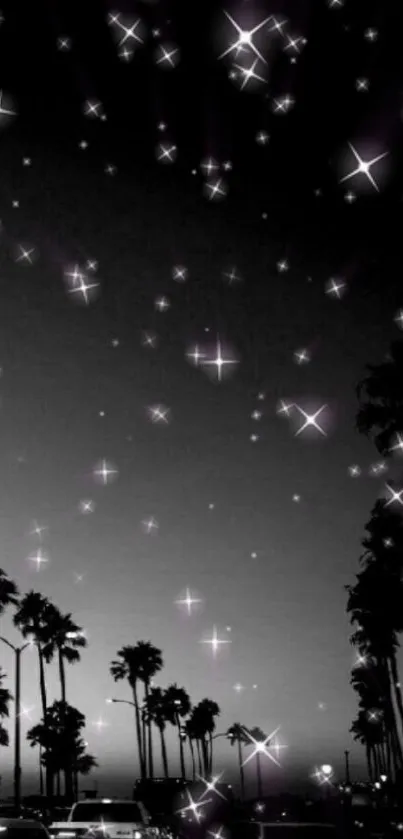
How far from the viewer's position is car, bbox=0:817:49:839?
15.1m

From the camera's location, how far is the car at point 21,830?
15.1 m

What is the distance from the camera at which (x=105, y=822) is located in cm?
1819

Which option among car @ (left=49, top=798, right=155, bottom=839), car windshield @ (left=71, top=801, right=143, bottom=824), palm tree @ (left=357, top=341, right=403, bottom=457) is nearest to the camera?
car @ (left=49, top=798, right=155, bottom=839)

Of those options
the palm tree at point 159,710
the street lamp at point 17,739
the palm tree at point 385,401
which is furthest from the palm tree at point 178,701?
the palm tree at point 385,401

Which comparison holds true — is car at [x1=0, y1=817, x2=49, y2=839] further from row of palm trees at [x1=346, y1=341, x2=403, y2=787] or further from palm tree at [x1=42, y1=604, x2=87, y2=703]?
palm tree at [x1=42, y1=604, x2=87, y2=703]

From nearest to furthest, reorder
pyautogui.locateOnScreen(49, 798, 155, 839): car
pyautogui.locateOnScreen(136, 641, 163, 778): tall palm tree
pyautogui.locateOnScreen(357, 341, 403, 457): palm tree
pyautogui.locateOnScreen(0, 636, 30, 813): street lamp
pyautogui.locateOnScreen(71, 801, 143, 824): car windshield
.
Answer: pyautogui.locateOnScreen(49, 798, 155, 839): car, pyautogui.locateOnScreen(71, 801, 143, 824): car windshield, pyautogui.locateOnScreen(357, 341, 403, 457): palm tree, pyautogui.locateOnScreen(0, 636, 30, 813): street lamp, pyautogui.locateOnScreen(136, 641, 163, 778): tall palm tree

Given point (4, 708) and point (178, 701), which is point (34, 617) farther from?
point (178, 701)

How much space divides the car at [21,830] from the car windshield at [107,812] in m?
3.15

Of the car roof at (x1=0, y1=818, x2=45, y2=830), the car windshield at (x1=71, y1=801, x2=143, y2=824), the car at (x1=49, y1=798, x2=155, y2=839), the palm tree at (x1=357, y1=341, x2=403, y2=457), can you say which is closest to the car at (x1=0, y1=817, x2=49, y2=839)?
the car roof at (x1=0, y1=818, x2=45, y2=830)

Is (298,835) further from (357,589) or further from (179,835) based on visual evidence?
(357,589)

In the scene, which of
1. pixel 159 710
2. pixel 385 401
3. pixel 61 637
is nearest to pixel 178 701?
pixel 159 710

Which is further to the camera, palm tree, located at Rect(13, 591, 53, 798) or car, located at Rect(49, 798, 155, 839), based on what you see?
palm tree, located at Rect(13, 591, 53, 798)

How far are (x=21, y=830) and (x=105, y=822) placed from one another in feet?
11.1

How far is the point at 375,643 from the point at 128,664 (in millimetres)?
33185
